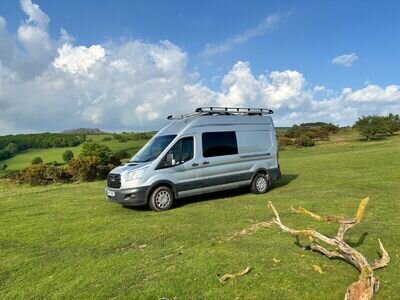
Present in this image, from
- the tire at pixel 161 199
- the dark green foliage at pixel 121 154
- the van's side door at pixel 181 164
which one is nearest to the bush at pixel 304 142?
the dark green foliage at pixel 121 154

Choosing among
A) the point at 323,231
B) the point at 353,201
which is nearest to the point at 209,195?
the point at 353,201

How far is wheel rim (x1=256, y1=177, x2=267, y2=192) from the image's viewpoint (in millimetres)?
13729

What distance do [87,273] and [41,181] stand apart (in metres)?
27.3

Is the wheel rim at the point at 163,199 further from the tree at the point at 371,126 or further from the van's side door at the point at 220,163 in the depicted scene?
the tree at the point at 371,126

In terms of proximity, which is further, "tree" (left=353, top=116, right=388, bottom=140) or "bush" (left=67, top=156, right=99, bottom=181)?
"tree" (left=353, top=116, right=388, bottom=140)

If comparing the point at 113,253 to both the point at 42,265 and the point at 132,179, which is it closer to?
the point at 42,265

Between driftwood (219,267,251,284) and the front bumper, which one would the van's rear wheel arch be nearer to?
the front bumper

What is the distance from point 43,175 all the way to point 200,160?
2336 centimetres

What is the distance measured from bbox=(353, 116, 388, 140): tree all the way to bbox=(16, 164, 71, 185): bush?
115ft

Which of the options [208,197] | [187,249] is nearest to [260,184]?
[208,197]

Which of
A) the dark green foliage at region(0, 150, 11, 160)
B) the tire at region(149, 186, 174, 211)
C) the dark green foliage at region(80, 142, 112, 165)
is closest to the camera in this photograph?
the tire at region(149, 186, 174, 211)

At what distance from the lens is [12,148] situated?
196ft

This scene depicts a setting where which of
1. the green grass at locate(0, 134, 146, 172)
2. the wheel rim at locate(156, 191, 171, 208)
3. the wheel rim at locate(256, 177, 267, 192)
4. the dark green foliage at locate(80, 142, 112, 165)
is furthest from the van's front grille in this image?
the green grass at locate(0, 134, 146, 172)

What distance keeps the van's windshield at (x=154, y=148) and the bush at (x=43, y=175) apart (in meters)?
21.0
